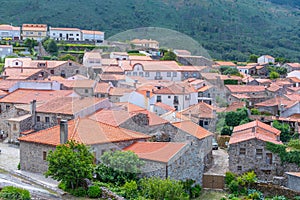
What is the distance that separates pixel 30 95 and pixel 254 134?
1472cm

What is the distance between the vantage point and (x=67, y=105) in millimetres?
24328

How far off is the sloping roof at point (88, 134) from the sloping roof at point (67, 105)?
3261 millimetres

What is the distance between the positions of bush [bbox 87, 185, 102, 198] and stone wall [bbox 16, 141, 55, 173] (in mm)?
3104

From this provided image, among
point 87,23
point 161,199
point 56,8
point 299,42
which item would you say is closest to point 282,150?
point 161,199

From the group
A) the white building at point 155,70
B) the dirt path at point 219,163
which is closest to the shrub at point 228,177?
the dirt path at point 219,163

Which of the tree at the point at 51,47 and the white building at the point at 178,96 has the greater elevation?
the tree at the point at 51,47

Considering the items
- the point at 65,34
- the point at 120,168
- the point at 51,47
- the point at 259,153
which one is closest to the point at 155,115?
the point at 259,153

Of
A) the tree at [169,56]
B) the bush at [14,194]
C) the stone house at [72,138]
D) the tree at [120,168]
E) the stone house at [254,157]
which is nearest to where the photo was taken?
the bush at [14,194]

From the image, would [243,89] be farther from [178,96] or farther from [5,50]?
[5,50]

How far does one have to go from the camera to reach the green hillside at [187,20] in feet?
299

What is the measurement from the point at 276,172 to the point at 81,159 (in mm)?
9907

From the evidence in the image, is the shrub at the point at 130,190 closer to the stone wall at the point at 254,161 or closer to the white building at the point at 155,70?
the stone wall at the point at 254,161

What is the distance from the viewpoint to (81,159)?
54.2ft

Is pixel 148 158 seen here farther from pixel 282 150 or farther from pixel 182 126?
pixel 282 150
